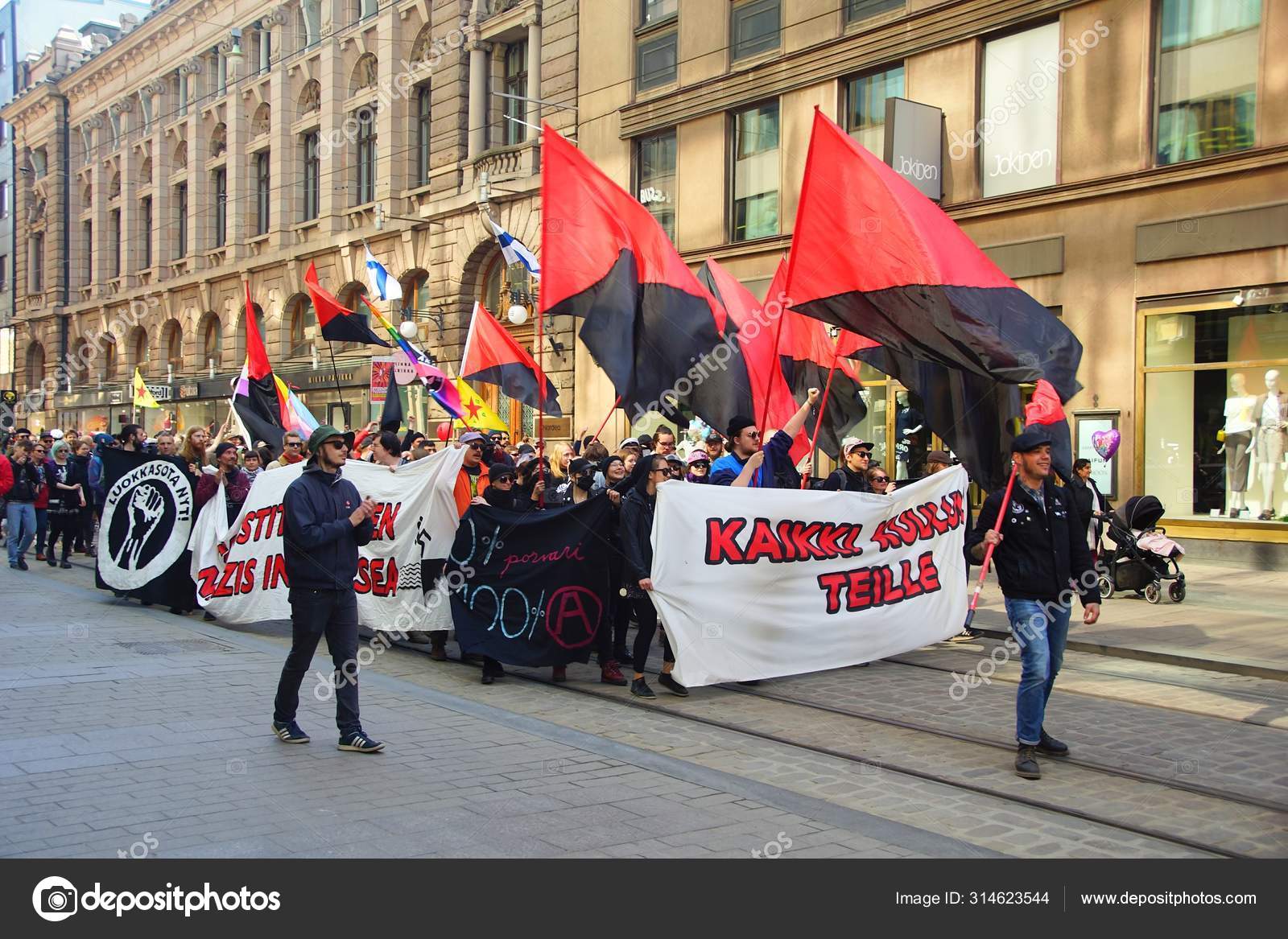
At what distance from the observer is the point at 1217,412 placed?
52.9ft

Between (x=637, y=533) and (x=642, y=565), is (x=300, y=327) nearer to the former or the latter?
Result: (x=637, y=533)

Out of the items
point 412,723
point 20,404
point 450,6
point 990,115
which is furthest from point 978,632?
point 20,404

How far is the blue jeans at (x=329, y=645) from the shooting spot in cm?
660

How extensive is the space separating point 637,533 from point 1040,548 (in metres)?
2.92

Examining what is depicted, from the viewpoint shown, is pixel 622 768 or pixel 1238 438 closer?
pixel 622 768

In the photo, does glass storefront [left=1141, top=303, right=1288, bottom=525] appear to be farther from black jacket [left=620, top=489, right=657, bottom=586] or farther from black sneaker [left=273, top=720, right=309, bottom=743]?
black sneaker [left=273, top=720, right=309, bottom=743]

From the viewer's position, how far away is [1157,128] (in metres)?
16.6

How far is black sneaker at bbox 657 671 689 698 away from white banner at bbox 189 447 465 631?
2.16 metres

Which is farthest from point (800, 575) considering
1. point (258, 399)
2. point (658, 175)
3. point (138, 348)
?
point (138, 348)

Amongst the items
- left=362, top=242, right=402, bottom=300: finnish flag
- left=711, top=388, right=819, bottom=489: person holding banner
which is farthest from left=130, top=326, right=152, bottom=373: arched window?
left=711, top=388, right=819, bottom=489: person holding banner

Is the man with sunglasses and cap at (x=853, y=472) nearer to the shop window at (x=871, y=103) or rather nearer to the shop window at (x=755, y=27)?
the shop window at (x=871, y=103)

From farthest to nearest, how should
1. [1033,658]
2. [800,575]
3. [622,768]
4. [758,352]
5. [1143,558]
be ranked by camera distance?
[1143,558] → [758,352] → [800,575] → [1033,658] → [622,768]

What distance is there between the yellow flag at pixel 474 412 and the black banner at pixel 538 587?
9.21 meters

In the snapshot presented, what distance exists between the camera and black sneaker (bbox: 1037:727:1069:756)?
669cm
